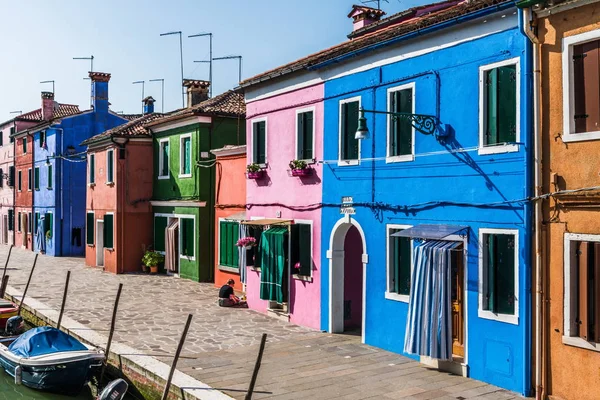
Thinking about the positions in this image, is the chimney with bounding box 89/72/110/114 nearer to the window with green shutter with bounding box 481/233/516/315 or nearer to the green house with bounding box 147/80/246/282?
the green house with bounding box 147/80/246/282

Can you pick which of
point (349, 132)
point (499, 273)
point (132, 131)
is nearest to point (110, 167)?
point (132, 131)

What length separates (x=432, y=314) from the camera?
10914 millimetres

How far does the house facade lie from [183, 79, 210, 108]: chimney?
238 cm

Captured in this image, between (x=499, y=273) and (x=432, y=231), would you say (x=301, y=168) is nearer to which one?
(x=432, y=231)

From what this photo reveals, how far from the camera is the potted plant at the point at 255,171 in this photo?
16922 millimetres

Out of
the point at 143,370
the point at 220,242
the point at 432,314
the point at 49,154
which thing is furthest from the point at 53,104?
the point at 432,314

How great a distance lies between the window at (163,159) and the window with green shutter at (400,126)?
14961mm

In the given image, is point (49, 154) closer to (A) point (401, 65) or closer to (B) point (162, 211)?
(B) point (162, 211)

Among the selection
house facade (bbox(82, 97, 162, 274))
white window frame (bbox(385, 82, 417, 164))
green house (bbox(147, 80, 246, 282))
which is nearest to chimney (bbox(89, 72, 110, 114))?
house facade (bbox(82, 97, 162, 274))

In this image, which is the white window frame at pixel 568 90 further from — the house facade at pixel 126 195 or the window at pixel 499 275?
the house facade at pixel 126 195

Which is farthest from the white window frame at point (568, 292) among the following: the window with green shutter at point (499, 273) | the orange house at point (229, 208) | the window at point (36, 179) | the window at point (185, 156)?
the window at point (36, 179)

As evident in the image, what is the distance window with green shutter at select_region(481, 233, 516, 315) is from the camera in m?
9.91

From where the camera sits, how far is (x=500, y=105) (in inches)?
400

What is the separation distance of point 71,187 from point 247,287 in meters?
20.8
